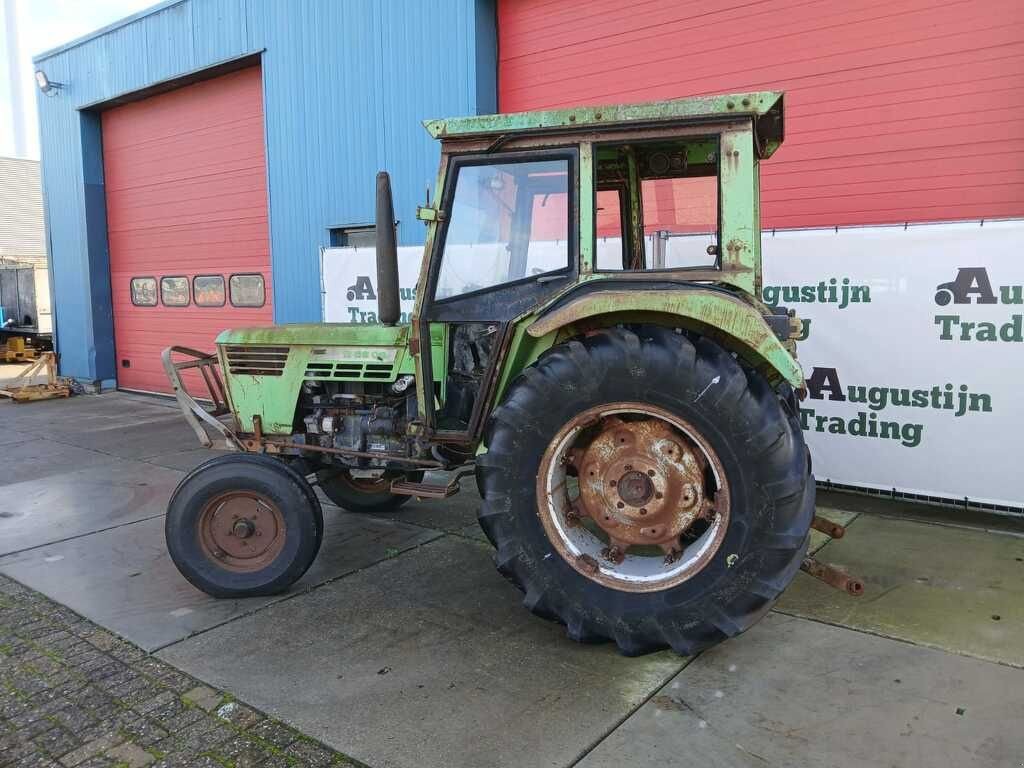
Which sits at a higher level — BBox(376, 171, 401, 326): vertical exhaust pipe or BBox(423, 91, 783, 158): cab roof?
BBox(423, 91, 783, 158): cab roof

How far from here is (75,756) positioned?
276 cm

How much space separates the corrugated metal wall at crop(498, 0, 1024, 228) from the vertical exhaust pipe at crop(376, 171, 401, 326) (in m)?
4.41

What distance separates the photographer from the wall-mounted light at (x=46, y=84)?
13.1 meters

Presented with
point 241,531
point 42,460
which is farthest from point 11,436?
point 241,531

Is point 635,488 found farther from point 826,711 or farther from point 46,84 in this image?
point 46,84

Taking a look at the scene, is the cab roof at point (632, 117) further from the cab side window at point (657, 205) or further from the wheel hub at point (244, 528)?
the wheel hub at point (244, 528)

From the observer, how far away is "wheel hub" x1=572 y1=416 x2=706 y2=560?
10.9 ft

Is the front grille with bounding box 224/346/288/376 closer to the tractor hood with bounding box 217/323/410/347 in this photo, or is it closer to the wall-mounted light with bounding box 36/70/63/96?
the tractor hood with bounding box 217/323/410/347

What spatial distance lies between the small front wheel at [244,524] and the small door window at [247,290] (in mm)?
7329

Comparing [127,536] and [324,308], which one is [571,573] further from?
[324,308]

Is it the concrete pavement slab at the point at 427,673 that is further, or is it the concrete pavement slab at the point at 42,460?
the concrete pavement slab at the point at 42,460

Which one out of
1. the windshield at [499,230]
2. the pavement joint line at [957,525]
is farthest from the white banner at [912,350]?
the windshield at [499,230]

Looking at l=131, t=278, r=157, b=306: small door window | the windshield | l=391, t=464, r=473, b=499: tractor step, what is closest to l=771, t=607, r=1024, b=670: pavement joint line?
l=391, t=464, r=473, b=499: tractor step

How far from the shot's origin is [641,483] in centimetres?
336
